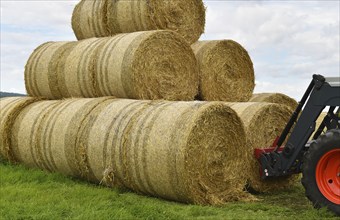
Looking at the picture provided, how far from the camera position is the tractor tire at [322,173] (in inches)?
262

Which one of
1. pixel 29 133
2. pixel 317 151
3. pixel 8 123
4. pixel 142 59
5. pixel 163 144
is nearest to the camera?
pixel 317 151

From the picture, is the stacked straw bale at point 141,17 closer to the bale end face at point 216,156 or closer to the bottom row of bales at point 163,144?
the bottom row of bales at point 163,144

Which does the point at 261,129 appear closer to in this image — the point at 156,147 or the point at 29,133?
the point at 156,147

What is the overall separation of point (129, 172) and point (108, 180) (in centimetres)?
56

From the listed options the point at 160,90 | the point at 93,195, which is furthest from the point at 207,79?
the point at 93,195

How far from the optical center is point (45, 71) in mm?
10703

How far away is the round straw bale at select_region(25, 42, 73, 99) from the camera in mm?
10516

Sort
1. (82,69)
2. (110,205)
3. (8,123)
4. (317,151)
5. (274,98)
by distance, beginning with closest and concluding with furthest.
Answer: (110,205) → (317,151) → (82,69) → (8,123) → (274,98)

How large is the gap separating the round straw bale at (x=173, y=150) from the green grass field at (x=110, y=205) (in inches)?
9.8

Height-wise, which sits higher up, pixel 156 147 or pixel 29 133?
pixel 156 147

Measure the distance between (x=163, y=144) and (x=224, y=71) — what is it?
335 centimetres

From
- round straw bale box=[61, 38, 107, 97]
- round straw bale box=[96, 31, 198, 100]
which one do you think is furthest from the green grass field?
round straw bale box=[61, 38, 107, 97]

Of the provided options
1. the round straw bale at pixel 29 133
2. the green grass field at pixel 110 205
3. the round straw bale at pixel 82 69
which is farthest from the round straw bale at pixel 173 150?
the round straw bale at pixel 29 133

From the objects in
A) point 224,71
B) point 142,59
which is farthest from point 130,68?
point 224,71
